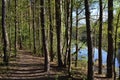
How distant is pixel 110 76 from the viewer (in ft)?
66.1

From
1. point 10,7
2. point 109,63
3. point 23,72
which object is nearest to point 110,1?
point 109,63

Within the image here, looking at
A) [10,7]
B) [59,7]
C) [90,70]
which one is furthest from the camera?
[10,7]

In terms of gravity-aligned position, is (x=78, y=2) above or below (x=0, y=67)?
above

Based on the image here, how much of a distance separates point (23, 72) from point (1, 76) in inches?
85.2

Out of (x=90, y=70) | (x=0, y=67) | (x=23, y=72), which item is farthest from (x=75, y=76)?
(x=0, y=67)

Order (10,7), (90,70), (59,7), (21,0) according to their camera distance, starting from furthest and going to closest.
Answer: (21,0), (10,7), (59,7), (90,70)

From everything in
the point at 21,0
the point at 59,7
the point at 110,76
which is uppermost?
the point at 21,0

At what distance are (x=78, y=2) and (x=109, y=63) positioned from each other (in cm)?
478

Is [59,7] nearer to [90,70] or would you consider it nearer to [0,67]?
[0,67]

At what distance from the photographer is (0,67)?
65.2 ft

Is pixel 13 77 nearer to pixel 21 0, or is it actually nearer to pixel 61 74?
pixel 61 74

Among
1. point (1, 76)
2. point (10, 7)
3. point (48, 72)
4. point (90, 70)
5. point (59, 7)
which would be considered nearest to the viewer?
point (90, 70)

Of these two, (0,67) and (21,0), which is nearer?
(0,67)

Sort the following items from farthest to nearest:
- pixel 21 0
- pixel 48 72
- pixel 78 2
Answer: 1. pixel 21 0
2. pixel 78 2
3. pixel 48 72
